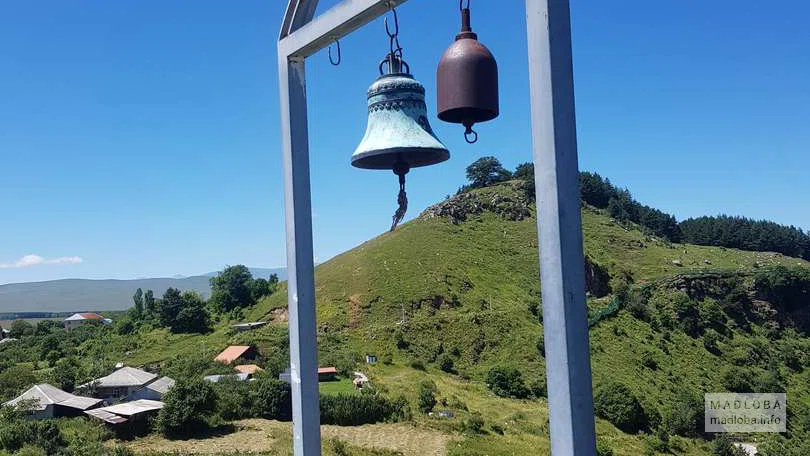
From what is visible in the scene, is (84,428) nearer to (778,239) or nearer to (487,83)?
(487,83)

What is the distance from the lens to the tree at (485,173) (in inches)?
2936

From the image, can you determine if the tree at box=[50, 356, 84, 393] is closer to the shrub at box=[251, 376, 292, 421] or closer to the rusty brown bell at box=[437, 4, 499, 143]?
the shrub at box=[251, 376, 292, 421]

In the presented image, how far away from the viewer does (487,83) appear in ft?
8.25

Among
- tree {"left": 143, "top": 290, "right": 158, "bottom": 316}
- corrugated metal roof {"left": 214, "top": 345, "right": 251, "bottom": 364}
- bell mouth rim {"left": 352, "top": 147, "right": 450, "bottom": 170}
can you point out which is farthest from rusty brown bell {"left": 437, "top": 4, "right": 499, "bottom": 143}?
tree {"left": 143, "top": 290, "right": 158, "bottom": 316}

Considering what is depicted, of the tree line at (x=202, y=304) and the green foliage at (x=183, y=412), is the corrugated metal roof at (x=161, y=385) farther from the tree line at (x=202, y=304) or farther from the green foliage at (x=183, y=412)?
the tree line at (x=202, y=304)

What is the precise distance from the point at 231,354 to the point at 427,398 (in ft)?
46.5

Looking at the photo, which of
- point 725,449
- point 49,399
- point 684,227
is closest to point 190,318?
point 49,399

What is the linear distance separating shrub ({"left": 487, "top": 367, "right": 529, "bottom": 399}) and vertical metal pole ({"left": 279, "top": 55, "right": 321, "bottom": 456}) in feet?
104

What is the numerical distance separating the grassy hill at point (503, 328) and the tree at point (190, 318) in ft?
3.93

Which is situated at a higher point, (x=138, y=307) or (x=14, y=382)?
(x=138, y=307)

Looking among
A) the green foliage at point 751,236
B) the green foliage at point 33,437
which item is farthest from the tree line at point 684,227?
the green foliage at point 33,437

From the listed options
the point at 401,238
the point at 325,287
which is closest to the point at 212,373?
the point at 325,287

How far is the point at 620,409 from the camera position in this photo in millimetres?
30766

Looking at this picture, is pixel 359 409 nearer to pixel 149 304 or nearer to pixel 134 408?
pixel 134 408
